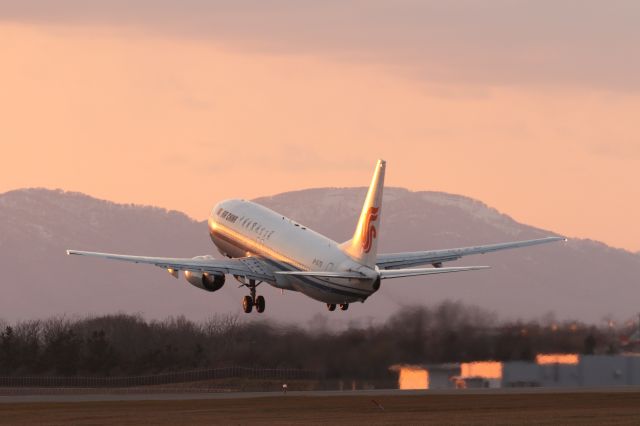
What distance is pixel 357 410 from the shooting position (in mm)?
95062

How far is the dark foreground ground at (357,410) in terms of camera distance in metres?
86.8

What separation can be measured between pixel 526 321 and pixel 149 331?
162ft

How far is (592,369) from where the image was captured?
116m

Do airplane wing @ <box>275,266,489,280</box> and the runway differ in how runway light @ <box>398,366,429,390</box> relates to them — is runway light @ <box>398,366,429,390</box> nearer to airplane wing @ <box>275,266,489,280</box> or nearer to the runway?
the runway

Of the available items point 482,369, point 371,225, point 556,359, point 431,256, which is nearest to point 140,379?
point 431,256

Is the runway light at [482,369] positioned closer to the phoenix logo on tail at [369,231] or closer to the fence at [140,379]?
the phoenix logo on tail at [369,231]

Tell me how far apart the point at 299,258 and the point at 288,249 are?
6.86ft

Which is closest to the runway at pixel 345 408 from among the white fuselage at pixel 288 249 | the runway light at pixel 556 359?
the runway light at pixel 556 359

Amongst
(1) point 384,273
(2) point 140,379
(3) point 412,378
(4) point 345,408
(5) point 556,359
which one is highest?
(1) point 384,273

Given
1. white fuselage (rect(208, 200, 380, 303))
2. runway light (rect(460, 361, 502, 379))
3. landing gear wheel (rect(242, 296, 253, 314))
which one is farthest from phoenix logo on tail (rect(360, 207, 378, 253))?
landing gear wheel (rect(242, 296, 253, 314))

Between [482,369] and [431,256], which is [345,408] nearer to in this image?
[482,369]

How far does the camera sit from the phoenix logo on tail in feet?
341

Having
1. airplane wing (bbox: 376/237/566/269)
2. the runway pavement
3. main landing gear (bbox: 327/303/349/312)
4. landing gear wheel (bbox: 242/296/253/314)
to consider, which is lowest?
the runway pavement

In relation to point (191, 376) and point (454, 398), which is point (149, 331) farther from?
point (454, 398)
